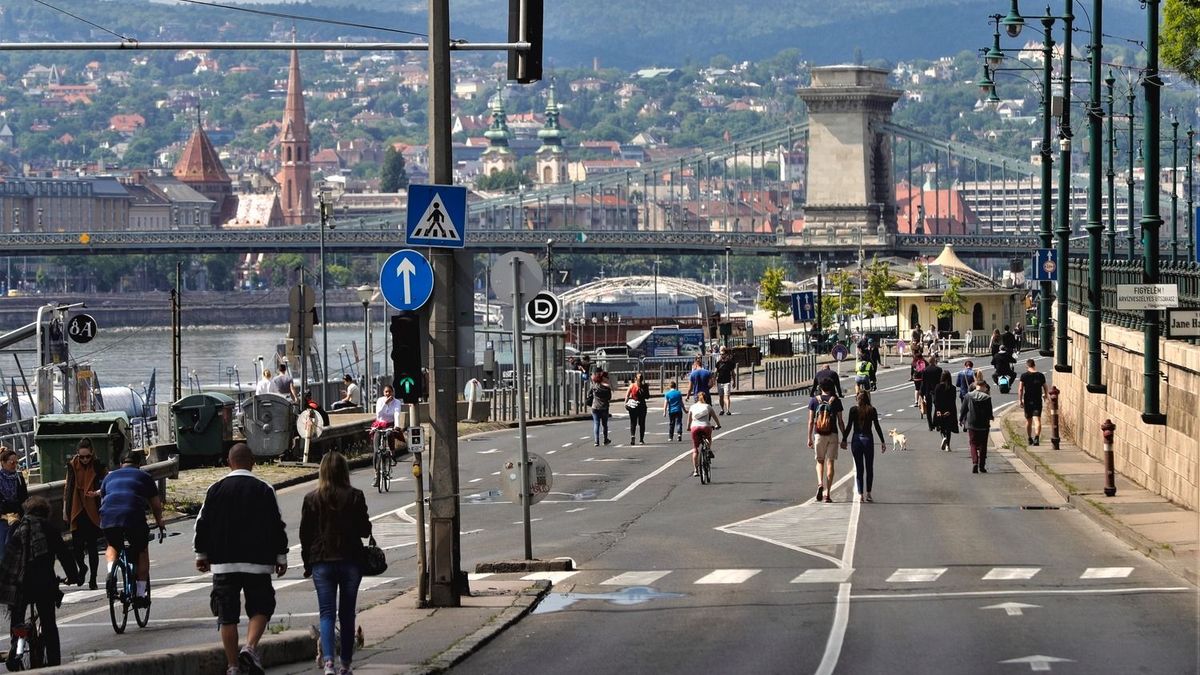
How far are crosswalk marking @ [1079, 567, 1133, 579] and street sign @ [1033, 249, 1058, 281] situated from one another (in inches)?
976

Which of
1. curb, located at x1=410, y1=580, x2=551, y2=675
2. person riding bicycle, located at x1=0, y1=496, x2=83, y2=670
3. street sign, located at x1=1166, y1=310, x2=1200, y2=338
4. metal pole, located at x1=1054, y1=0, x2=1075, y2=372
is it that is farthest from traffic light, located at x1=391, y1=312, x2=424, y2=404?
metal pole, located at x1=1054, y1=0, x2=1075, y2=372

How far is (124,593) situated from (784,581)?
6.34 metres

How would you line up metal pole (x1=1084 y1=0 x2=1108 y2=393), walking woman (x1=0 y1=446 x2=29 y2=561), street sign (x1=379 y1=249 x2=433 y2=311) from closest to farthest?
street sign (x1=379 y1=249 x2=433 y2=311), walking woman (x1=0 y1=446 x2=29 y2=561), metal pole (x1=1084 y1=0 x2=1108 y2=393)

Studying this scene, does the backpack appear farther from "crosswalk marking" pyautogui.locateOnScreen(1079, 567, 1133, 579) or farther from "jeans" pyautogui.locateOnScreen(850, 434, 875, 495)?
"crosswalk marking" pyautogui.locateOnScreen(1079, 567, 1133, 579)

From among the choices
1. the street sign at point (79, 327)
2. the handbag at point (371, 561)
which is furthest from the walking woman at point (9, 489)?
the street sign at point (79, 327)

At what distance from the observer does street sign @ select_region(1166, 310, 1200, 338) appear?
26344 millimetres

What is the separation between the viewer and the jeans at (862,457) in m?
31.0

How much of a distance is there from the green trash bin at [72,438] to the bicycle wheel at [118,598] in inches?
408

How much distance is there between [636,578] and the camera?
75.2ft

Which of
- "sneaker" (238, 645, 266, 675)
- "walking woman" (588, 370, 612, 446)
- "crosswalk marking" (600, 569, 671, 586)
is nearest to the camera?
"sneaker" (238, 645, 266, 675)

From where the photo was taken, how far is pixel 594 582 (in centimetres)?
2259

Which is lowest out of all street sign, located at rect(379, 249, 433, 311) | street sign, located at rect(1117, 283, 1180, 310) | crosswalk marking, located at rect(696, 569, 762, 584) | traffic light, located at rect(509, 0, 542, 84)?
crosswalk marking, located at rect(696, 569, 762, 584)

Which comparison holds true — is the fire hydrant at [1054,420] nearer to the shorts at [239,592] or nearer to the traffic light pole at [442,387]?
the traffic light pole at [442,387]

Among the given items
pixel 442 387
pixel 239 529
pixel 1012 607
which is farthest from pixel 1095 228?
pixel 239 529
